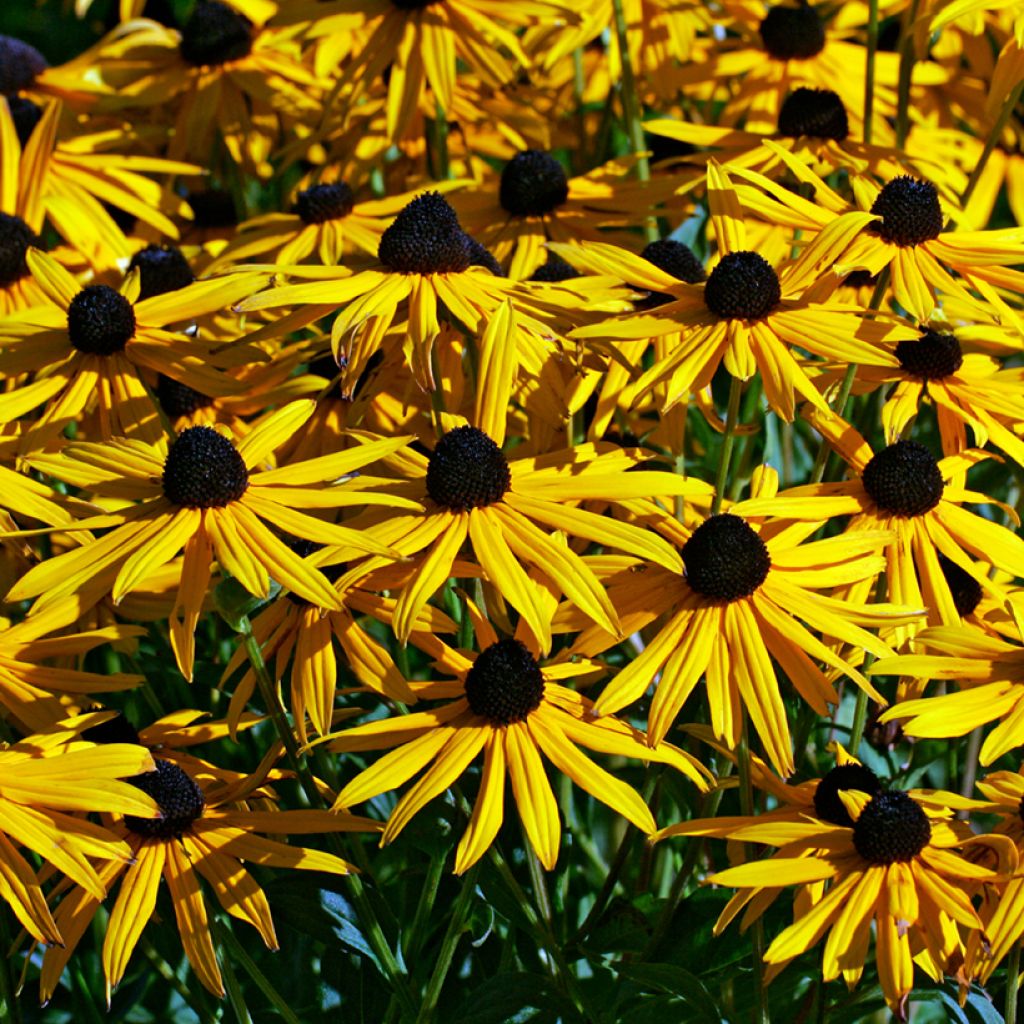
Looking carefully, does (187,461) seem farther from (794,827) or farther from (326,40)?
(326,40)

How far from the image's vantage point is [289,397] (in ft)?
7.11

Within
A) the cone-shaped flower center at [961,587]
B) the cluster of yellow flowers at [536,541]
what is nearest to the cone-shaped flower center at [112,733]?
the cluster of yellow flowers at [536,541]

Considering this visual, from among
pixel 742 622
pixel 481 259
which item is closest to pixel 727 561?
pixel 742 622

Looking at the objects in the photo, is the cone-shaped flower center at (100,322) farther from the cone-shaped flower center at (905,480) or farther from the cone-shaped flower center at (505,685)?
the cone-shaped flower center at (905,480)

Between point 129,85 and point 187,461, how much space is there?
1817 mm

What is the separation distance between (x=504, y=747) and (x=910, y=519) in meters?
0.58

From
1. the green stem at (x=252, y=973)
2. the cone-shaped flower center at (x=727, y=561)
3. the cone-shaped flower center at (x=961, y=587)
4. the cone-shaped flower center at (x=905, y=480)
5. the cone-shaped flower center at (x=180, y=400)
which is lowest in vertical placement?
the green stem at (x=252, y=973)

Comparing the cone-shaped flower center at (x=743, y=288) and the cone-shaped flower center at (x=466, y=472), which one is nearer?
the cone-shaped flower center at (x=466, y=472)

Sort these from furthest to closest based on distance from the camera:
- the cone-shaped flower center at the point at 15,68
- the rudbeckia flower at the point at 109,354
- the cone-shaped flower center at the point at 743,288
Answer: the cone-shaped flower center at the point at 15,68
the rudbeckia flower at the point at 109,354
the cone-shaped flower center at the point at 743,288

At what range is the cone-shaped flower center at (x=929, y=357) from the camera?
200cm

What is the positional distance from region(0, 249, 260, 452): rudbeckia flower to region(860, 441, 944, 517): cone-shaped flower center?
816 millimetres

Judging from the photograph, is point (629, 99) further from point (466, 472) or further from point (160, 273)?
point (466, 472)

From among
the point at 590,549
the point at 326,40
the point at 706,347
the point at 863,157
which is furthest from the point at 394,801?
the point at 326,40

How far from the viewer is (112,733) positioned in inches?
69.9
